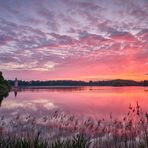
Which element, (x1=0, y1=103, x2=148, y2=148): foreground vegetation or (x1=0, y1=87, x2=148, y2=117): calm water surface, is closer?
(x1=0, y1=103, x2=148, y2=148): foreground vegetation

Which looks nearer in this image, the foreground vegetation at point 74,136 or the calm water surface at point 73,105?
the foreground vegetation at point 74,136

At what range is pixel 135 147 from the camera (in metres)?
12.8

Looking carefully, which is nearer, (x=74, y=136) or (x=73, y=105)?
(x=74, y=136)

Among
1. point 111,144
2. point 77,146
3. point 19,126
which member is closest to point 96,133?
point 111,144

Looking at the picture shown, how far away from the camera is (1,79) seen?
9981 cm

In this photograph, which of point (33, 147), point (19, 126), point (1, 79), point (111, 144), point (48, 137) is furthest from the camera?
point (1, 79)

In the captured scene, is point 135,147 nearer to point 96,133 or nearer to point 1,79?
point 96,133

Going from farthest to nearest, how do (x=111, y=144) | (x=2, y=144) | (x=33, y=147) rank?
(x=111, y=144), (x=2, y=144), (x=33, y=147)

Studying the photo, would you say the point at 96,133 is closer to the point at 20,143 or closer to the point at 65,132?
the point at 65,132

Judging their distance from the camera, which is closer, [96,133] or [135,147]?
[135,147]

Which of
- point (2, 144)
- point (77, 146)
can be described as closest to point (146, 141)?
point (77, 146)

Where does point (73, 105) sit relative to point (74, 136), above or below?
below

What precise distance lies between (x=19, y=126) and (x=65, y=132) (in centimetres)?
406

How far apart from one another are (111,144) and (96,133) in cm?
314
